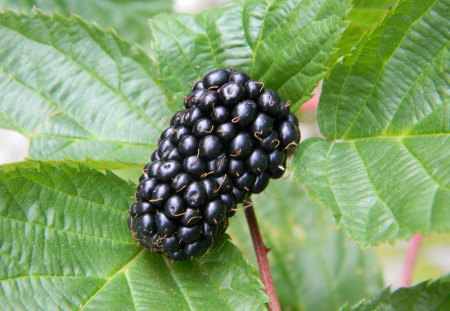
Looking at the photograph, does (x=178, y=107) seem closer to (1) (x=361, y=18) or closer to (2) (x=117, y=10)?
(1) (x=361, y=18)

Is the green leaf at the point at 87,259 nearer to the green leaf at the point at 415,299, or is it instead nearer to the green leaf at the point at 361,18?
the green leaf at the point at 415,299

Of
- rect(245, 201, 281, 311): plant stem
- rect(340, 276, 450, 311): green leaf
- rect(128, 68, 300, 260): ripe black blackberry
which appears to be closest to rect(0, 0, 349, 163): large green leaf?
rect(128, 68, 300, 260): ripe black blackberry

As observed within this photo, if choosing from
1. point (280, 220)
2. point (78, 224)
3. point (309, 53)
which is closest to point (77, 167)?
point (78, 224)

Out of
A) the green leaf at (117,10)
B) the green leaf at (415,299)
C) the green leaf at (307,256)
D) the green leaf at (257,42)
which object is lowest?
the green leaf at (415,299)

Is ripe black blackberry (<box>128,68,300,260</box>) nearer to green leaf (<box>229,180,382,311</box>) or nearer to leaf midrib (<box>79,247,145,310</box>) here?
leaf midrib (<box>79,247,145,310</box>)

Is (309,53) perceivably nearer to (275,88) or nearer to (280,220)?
(275,88)

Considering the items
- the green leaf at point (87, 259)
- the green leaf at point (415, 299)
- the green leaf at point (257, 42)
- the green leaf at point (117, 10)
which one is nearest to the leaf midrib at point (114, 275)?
the green leaf at point (87, 259)
